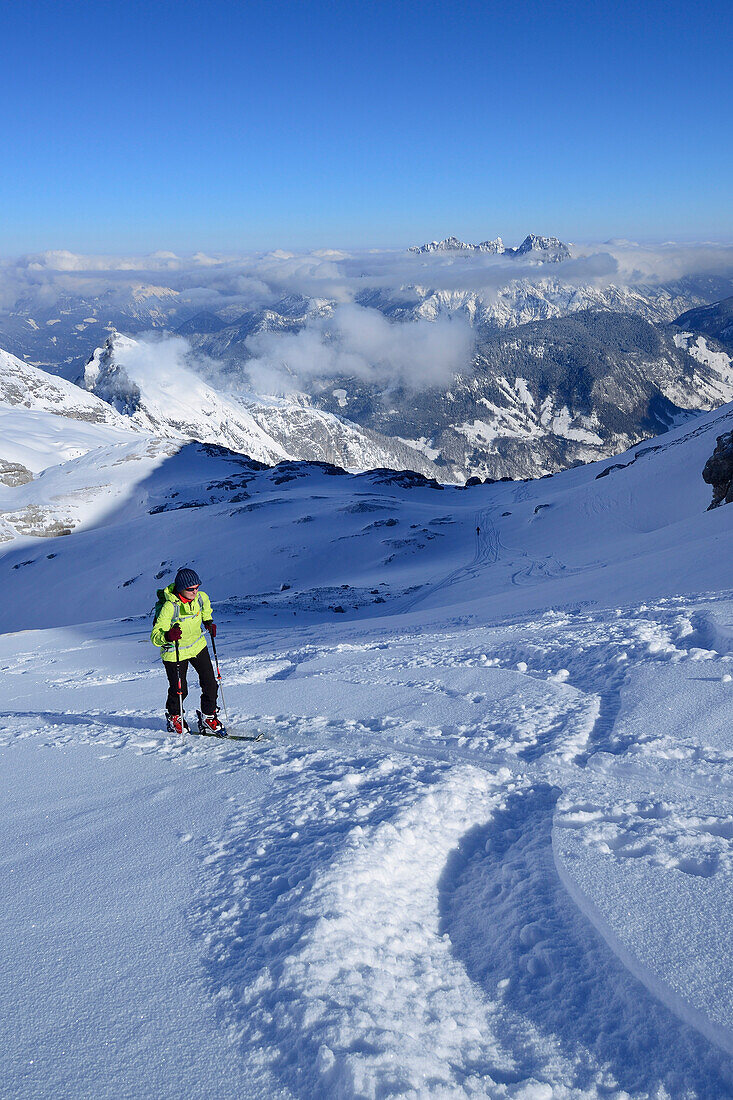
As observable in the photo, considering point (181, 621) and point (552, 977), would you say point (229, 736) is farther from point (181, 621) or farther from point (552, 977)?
point (552, 977)

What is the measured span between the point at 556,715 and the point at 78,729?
715 cm

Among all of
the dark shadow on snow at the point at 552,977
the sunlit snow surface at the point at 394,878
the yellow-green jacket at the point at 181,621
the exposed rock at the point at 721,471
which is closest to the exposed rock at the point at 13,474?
the exposed rock at the point at 721,471

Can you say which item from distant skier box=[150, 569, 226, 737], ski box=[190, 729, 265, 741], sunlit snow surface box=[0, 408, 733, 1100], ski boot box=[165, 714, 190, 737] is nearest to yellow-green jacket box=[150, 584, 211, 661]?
distant skier box=[150, 569, 226, 737]

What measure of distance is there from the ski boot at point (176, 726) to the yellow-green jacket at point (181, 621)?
0.87 metres

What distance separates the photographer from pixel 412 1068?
9.73 feet

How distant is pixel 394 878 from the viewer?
14.7 feet

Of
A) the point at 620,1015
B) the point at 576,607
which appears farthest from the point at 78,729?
the point at 576,607

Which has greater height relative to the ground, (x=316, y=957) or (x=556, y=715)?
(x=316, y=957)

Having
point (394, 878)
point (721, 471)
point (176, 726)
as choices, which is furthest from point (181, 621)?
point (721, 471)

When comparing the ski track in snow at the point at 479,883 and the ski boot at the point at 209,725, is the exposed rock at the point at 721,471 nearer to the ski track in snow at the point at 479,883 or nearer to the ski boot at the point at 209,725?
the ski track in snow at the point at 479,883

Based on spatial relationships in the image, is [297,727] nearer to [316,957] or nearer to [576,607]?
[316,957]

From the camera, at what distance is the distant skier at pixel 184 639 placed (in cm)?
856

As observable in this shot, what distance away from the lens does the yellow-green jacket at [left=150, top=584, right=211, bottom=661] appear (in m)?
8.57

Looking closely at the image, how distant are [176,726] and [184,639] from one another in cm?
128
